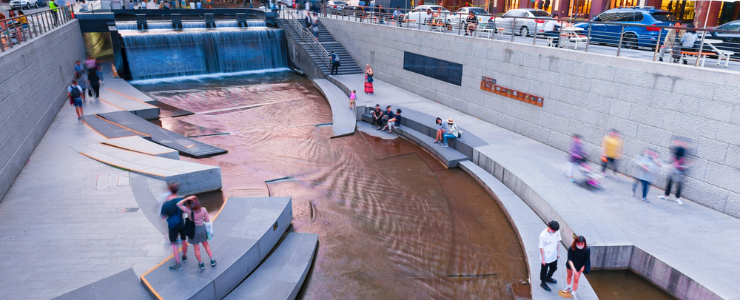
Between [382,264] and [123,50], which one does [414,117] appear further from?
[123,50]

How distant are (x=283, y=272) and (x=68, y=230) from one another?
436 centimetres

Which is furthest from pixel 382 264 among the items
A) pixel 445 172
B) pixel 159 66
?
→ pixel 159 66

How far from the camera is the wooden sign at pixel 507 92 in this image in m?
14.5

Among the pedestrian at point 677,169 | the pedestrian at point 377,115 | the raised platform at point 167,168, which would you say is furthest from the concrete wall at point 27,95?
the pedestrian at point 677,169

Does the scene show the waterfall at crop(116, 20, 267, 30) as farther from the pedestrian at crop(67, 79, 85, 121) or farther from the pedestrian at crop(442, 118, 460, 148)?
the pedestrian at crop(442, 118, 460, 148)

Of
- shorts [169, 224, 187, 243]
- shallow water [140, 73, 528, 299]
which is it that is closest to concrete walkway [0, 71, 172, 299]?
shorts [169, 224, 187, 243]

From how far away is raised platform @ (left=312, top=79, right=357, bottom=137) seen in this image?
16.8m

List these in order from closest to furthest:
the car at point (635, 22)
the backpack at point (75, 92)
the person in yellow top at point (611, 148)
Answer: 1. the person in yellow top at point (611, 148)
2. the backpack at point (75, 92)
3. the car at point (635, 22)

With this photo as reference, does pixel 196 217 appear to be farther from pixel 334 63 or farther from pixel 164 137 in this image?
pixel 334 63

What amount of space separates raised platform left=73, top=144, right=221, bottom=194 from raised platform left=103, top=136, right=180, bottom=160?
0.26 meters

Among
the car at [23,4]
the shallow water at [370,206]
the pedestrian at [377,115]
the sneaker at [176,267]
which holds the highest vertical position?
the car at [23,4]

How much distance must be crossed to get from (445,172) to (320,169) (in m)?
3.68

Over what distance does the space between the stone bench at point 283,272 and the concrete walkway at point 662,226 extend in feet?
14.4

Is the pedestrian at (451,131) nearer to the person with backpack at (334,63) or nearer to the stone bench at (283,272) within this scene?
the stone bench at (283,272)
